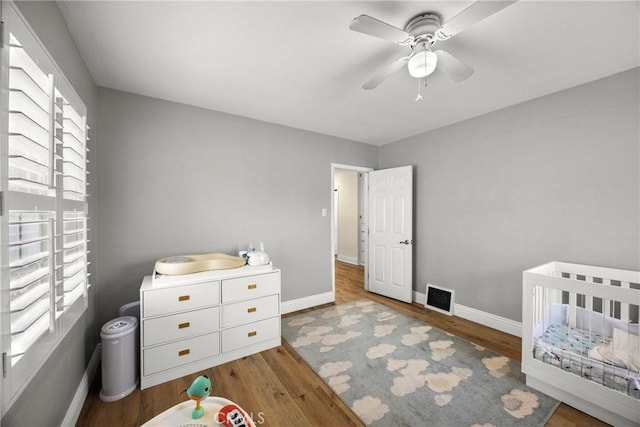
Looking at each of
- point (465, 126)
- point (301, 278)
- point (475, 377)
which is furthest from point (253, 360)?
point (465, 126)

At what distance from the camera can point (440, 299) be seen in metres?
3.38

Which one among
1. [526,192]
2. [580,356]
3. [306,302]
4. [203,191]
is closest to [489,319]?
[580,356]

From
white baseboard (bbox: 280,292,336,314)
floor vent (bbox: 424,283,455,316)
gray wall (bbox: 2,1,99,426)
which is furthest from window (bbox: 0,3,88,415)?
floor vent (bbox: 424,283,455,316)

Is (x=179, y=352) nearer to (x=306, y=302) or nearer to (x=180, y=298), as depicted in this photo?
(x=180, y=298)

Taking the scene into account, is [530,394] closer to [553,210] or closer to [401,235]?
[553,210]

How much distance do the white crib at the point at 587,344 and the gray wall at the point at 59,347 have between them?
9.55 ft

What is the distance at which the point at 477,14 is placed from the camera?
1.22 metres

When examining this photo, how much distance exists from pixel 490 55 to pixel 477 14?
2.80ft

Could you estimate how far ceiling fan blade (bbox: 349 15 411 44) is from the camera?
125 cm

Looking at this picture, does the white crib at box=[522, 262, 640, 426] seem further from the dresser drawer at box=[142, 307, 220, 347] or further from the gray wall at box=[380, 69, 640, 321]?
the dresser drawer at box=[142, 307, 220, 347]

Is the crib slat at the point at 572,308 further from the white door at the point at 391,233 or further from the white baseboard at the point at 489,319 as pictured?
the white door at the point at 391,233

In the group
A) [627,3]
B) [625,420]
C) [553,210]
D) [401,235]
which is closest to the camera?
[627,3]

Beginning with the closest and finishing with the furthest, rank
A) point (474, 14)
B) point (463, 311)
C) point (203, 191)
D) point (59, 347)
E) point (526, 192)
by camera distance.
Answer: point (474, 14)
point (59, 347)
point (526, 192)
point (203, 191)
point (463, 311)

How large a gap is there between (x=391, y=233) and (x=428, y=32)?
109 inches
